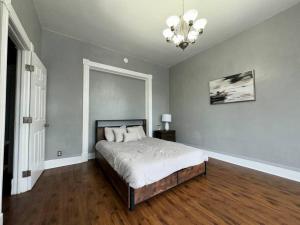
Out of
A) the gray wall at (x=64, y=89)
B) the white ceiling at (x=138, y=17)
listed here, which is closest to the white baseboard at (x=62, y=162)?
the gray wall at (x=64, y=89)

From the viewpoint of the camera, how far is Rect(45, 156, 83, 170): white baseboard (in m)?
2.89

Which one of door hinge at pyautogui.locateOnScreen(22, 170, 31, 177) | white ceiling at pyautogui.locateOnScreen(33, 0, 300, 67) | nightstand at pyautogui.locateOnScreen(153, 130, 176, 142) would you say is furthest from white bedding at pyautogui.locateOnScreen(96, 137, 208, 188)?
white ceiling at pyautogui.locateOnScreen(33, 0, 300, 67)

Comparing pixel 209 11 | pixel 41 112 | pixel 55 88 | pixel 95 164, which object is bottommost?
pixel 95 164

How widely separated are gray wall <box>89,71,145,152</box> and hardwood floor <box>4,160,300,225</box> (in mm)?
1729

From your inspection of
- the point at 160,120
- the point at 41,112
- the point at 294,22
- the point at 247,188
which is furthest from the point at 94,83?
the point at 294,22

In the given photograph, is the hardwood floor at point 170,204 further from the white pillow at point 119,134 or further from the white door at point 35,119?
the white pillow at point 119,134

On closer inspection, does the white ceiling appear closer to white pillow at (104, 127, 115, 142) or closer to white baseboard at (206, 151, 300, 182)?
white pillow at (104, 127, 115, 142)

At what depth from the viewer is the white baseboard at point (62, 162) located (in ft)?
9.47

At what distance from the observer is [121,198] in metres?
1.87

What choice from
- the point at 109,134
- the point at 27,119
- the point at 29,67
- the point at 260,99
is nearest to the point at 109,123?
the point at 109,134

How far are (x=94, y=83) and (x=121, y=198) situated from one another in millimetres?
2928

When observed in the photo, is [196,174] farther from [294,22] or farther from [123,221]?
[294,22]

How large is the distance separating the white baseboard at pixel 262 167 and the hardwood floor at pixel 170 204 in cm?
15

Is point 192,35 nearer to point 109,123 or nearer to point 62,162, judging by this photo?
point 109,123
